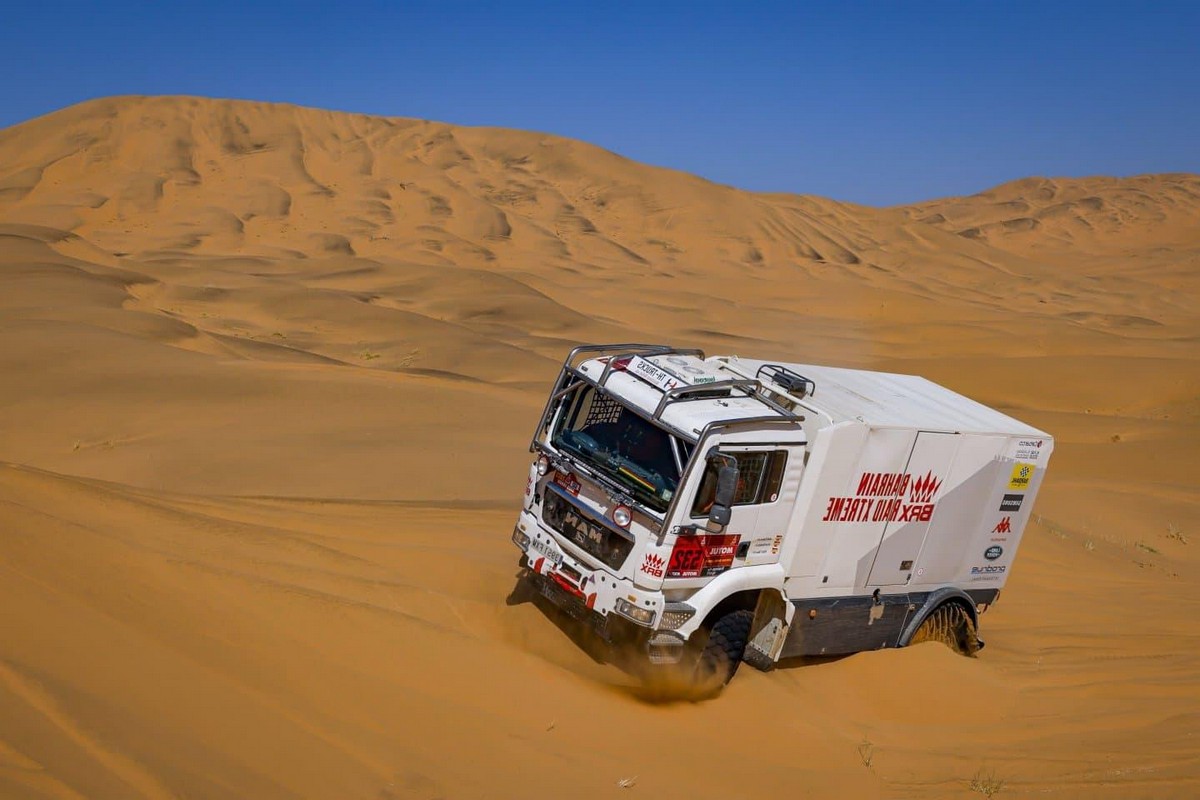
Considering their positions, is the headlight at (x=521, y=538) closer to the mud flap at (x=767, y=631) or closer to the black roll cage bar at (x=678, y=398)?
the black roll cage bar at (x=678, y=398)

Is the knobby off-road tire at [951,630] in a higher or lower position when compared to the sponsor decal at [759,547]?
lower

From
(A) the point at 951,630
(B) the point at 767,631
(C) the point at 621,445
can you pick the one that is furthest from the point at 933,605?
(C) the point at 621,445

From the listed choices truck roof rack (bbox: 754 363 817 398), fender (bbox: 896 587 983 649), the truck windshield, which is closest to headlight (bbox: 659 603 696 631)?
the truck windshield

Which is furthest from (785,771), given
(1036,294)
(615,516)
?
(1036,294)

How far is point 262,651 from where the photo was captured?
6.46 metres

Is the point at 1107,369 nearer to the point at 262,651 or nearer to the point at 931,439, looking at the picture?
the point at 931,439

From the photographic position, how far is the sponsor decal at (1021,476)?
9.90 metres

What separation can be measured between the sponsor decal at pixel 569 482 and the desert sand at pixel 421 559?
1229 mm

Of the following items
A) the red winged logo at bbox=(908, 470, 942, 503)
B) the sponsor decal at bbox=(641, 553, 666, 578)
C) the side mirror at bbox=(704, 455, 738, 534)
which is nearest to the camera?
the side mirror at bbox=(704, 455, 738, 534)

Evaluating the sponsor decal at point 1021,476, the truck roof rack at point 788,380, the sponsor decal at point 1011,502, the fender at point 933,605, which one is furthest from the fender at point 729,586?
the sponsor decal at point 1021,476

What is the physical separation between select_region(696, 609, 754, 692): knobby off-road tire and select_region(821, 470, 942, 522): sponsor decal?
1.05m

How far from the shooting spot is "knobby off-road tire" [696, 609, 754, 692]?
26.0ft

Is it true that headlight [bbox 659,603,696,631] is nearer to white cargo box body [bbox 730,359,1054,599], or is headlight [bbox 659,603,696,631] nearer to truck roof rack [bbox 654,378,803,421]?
white cargo box body [bbox 730,359,1054,599]

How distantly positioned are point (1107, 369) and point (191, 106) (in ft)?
214
